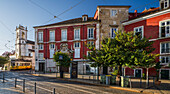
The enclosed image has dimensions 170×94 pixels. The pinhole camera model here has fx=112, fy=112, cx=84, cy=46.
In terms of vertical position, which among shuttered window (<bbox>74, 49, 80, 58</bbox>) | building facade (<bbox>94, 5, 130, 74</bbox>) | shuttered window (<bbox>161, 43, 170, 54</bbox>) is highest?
building facade (<bbox>94, 5, 130, 74</bbox>)

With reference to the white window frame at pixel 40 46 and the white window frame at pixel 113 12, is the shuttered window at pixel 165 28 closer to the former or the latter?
the white window frame at pixel 113 12

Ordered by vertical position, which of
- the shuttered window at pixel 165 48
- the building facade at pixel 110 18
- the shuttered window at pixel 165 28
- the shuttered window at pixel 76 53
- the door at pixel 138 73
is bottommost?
the door at pixel 138 73

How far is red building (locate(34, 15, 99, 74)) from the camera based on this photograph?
25469mm

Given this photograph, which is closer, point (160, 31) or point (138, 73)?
point (160, 31)

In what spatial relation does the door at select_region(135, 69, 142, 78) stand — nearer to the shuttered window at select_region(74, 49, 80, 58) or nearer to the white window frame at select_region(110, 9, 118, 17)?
the white window frame at select_region(110, 9, 118, 17)

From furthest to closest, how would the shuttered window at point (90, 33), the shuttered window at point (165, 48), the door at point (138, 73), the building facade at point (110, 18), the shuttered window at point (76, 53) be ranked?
1. the shuttered window at point (76, 53)
2. the shuttered window at point (90, 33)
3. the building facade at point (110, 18)
4. the door at point (138, 73)
5. the shuttered window at point (165, 48)

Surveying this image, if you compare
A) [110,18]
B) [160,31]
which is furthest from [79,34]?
[160,31]

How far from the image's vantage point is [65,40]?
89.7 ft

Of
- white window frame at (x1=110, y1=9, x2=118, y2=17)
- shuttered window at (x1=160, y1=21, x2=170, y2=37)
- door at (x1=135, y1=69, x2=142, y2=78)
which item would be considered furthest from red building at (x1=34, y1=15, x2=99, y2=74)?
shuttered window at (x1=160, y1=21, x2=170, y2=37)

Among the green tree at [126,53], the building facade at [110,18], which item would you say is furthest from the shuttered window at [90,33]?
the green tree at [126,53]

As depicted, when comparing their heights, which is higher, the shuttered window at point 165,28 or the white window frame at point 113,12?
the white window frame at point 113,12

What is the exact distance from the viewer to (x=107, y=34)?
2472 centimetres

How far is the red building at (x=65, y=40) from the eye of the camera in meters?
25.5

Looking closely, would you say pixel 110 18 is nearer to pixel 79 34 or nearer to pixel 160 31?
pixel 79 34
